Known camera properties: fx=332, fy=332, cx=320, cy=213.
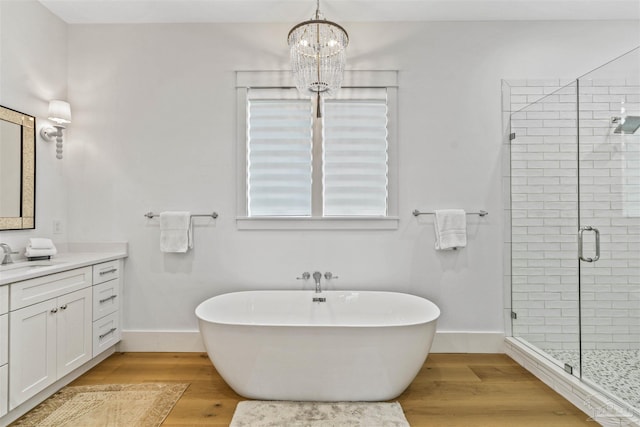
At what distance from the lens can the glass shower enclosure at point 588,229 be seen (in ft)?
6.51

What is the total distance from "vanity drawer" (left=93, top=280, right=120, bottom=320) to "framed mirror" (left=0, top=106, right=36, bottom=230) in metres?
0.67

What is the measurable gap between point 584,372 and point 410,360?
1102 millimetres

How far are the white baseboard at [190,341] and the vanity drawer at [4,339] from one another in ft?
3.58

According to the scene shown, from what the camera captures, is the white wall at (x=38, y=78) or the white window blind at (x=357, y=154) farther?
the white window blind at (x=357, y=154)

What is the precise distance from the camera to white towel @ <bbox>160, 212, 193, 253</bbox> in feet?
8.71

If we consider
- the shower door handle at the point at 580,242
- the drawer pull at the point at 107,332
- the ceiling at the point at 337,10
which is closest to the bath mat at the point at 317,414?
the drawer pull at the point at 107,332

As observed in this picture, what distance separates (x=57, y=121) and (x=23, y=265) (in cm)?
112

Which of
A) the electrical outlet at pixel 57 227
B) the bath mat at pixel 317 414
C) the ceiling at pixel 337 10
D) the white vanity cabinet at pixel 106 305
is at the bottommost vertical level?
the bath mat at pixel 317 414

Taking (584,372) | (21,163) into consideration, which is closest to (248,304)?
(21,163)

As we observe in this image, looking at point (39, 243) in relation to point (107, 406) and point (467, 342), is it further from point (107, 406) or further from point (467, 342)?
point (467, 342)

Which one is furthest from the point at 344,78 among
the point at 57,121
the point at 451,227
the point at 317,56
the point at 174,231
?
the point at 57,121

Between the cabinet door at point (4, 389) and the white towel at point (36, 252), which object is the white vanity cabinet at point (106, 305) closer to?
the white towel at point (36, 252)

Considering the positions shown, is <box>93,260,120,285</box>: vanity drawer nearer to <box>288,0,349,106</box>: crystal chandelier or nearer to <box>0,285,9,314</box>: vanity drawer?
<box>0,285,9,314</box>: vanity drawer

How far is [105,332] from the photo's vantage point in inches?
98.2
